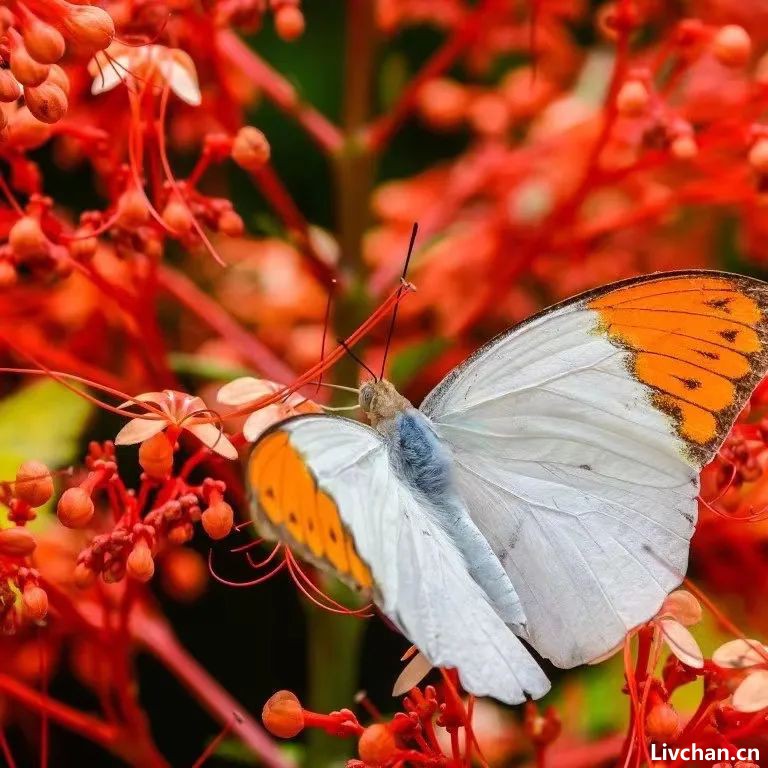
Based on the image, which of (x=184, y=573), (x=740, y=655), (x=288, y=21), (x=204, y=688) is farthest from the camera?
(x=184, y=573)

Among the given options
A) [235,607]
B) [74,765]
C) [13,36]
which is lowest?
[74,765]

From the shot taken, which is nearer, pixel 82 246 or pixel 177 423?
pixel 177 423

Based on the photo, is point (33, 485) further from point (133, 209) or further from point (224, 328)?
point (224, 328)

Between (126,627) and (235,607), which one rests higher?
(126,627)

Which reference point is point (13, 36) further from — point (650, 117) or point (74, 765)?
point (74, 765)

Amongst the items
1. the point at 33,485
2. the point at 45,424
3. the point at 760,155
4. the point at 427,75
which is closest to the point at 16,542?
the point at 33,485

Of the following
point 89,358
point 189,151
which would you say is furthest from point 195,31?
point 189,151

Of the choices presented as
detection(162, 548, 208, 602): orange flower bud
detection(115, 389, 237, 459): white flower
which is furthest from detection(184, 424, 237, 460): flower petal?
detection(162, 548, 208, 602): orange flower bud

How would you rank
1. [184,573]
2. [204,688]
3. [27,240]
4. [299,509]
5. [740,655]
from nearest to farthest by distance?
[299,509]
[740,655]
[27,240]
[204,688]
[184,573]
